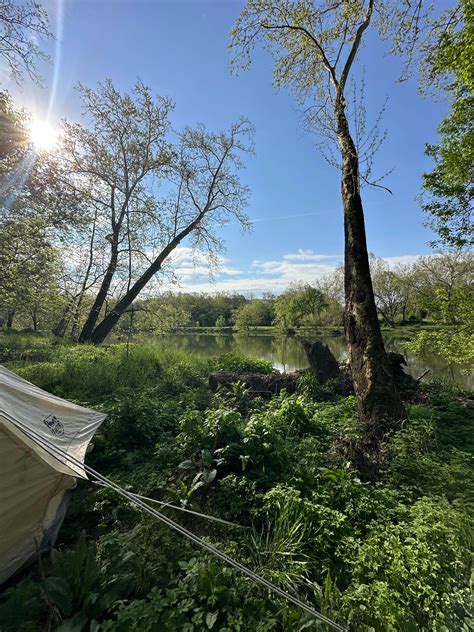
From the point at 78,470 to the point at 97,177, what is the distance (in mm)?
13291

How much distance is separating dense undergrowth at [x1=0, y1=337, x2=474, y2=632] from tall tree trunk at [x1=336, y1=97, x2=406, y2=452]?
272mm

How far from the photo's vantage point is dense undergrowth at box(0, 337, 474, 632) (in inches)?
69.6

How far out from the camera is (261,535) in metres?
2.34

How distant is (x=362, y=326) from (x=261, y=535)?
11.0ft

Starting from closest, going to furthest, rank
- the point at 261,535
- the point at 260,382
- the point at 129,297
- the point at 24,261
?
1. the point at 261,535
2. the point at 260,382
3. the point at 24,261
4. the point at 129,297

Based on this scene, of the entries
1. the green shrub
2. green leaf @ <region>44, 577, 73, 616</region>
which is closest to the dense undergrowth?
green leaf @ <region>44, 577, 73, 616</region>

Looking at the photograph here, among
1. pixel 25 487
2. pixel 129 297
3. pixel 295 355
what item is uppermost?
pixel 129 297

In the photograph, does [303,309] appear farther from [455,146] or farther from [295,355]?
[455,146]

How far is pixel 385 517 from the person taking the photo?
98.4 inches

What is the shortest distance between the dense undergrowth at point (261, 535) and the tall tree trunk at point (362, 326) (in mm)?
272

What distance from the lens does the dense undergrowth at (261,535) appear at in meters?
1.77

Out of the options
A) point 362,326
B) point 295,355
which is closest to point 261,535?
point 362,326

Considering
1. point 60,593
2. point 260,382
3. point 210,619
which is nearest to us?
point 210,619

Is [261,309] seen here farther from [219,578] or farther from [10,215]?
[219,578]
